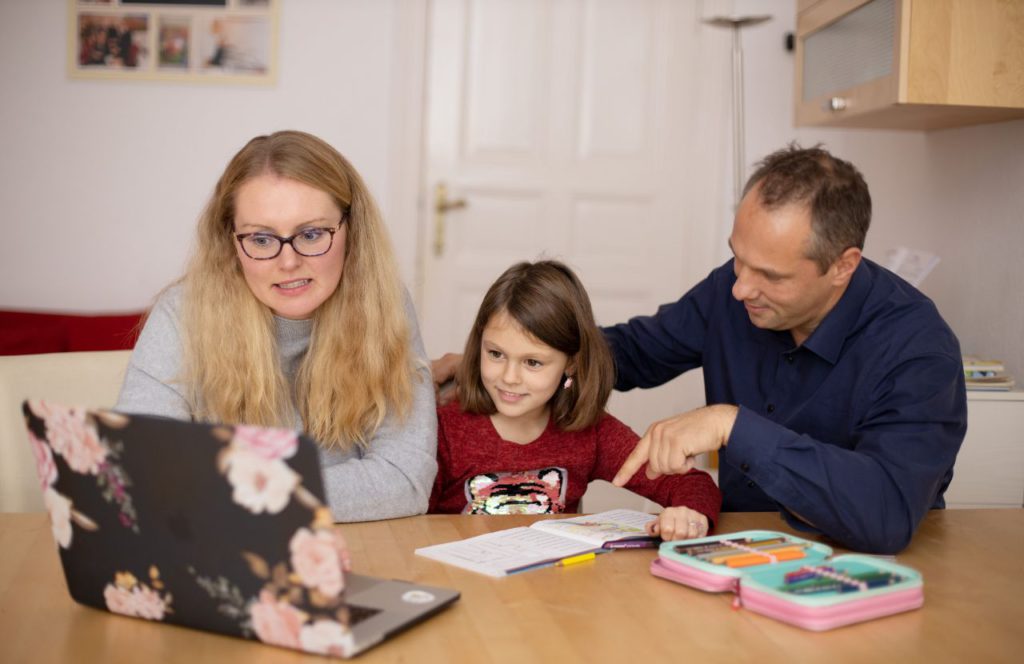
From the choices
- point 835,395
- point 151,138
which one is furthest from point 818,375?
point 151,138

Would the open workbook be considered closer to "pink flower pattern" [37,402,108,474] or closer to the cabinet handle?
"pink flower pattern" [37,402,108,474]

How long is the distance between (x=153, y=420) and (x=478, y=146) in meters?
3.26

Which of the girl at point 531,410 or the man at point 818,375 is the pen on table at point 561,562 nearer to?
the man at point 818,375

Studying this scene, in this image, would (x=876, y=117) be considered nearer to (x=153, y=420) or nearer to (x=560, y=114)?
(x=560, y=114)

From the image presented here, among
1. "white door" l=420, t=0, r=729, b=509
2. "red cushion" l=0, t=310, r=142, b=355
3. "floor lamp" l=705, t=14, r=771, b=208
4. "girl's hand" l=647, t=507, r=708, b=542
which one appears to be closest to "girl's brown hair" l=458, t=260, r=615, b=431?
"girl's hand" l=647, t=507, r=708, b=542

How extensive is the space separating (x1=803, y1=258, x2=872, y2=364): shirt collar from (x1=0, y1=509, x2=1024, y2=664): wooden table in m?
0.43

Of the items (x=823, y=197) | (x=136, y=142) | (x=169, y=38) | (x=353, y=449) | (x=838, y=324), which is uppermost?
(x=169, y=38)

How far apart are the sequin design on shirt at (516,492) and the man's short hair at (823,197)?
0.62 meters

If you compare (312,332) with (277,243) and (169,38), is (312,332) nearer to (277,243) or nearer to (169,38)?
(277,243)

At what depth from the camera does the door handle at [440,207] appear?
4.22m

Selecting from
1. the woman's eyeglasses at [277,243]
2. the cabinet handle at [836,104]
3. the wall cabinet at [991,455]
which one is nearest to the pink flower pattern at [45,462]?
the woman's eyeglasses at [277,243]

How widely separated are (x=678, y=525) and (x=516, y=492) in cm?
52

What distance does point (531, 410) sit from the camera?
6.89 feet

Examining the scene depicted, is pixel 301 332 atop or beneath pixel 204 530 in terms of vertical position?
atop
